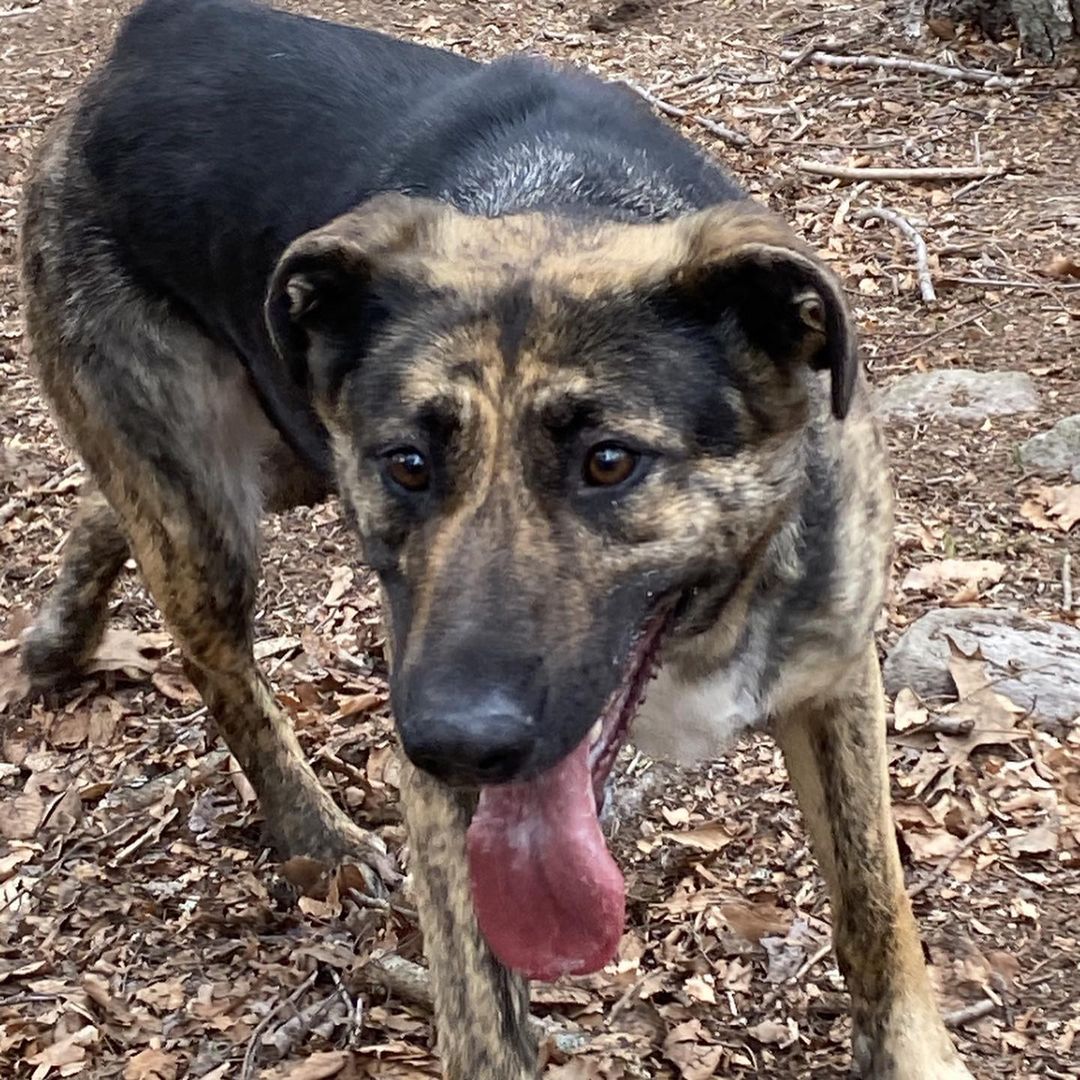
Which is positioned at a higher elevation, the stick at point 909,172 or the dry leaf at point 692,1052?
the stick at point 909,172

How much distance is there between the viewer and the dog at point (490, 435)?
2736mm

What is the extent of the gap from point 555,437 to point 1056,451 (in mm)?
3247

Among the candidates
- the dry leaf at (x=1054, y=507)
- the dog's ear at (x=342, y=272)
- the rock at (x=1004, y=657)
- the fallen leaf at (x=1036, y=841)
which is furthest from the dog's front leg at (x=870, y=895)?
the dry leaf at (x=1054, y=507)

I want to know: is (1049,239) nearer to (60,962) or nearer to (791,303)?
(791,303)

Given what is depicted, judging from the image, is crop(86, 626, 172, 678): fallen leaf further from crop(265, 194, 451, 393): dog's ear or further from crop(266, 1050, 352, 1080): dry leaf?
crop(265, 194, 451, 393): dog's ear

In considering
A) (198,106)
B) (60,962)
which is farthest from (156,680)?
(198,106)

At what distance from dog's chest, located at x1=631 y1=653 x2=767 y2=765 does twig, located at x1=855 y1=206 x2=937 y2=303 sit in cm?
366

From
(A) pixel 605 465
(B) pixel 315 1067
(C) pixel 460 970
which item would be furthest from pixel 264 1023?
(A) pixel 605 465

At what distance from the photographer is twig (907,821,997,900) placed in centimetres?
411

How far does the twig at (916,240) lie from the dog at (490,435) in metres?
3.01

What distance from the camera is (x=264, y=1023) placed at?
13.1 feet

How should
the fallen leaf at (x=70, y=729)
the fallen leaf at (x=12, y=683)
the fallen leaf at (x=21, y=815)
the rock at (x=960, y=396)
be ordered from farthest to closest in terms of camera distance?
1. the rock at (x=960, y=396)
2. the fallen leaf at (x=12, y=683)
3. the fallen leaf at (x=70, y=729)
4. the fallen leaf at (x=21, y=815)

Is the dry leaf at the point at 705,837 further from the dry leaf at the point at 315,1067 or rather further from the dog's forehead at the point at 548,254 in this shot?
the dog's forehead at the point at 548,254

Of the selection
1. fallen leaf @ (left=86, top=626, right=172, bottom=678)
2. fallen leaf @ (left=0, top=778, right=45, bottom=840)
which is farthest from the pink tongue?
fallen leaf @ (left=86, top=626, right=172, bottom=678)
